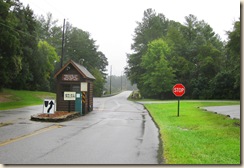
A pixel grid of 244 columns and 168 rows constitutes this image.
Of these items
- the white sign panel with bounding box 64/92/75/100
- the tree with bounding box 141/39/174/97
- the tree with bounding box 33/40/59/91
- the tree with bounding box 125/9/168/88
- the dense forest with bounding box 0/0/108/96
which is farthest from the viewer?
the tree with bounding box 33/40/59/91

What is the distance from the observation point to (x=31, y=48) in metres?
50.0

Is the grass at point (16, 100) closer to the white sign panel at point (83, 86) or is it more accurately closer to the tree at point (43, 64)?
the tree at point (43, 64)

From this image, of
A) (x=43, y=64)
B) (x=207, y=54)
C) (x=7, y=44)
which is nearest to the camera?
(x=207, y=54)

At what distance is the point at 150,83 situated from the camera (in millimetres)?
24906

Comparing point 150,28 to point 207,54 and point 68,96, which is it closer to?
point 207,54

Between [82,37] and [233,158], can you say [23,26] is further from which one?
[233,158]

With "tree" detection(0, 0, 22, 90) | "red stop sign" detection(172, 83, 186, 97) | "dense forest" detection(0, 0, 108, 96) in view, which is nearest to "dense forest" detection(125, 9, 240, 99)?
"red stop sign" detection(172, 83, 186, 97)

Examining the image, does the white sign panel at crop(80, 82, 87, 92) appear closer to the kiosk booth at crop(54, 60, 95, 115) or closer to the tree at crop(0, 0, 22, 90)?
the kiosk booth at crop(54, 60, 95, 115)

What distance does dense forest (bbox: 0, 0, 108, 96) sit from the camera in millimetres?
36425

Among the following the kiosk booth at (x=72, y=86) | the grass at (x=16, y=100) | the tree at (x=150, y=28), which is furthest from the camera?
the grass at (x=16, y=100)

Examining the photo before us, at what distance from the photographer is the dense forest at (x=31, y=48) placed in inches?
1434

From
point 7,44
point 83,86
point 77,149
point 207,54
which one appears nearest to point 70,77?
point 83,86

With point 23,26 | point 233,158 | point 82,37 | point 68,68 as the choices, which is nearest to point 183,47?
point 233,158

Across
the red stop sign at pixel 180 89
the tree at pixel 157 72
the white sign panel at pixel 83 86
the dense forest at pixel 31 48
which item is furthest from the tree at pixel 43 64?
the red stop sign at pixel 180 89
